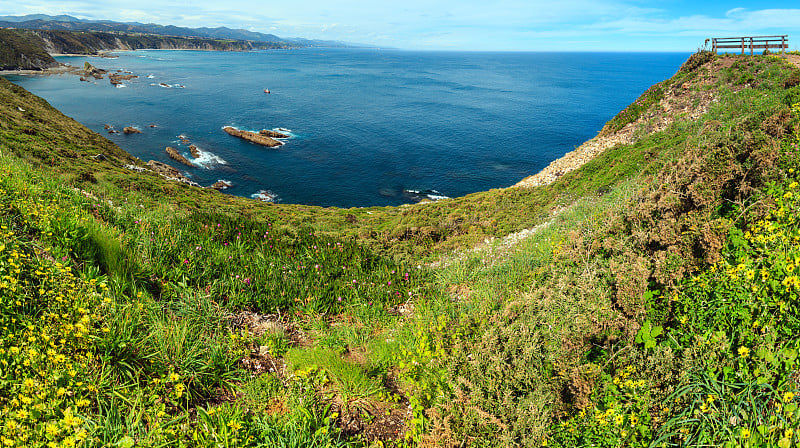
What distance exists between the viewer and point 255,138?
54.7 meters

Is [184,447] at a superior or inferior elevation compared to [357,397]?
superior

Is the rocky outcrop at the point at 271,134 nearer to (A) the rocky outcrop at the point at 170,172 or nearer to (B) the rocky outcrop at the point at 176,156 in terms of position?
(B) the rocky outcrop at the point at 176,156

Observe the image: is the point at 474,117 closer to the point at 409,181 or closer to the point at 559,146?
the point at 559,146

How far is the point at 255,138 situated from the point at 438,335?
185 feet

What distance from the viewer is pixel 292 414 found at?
11.9 feet

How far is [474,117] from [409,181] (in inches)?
1572

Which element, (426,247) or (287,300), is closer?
(287,300)

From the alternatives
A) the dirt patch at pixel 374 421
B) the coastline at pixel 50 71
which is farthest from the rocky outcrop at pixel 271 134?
the coastline at pixel 50 71

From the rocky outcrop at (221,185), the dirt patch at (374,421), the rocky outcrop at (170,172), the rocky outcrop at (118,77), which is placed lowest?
the rocky outcrop at (221,185)

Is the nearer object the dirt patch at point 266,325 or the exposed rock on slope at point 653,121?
the dirt patch at point 266,325

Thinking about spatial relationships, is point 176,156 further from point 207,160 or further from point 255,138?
point 255,138

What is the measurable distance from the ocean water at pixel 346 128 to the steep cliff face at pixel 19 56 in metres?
Result: 17.5

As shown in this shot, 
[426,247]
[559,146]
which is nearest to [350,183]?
[426,247]

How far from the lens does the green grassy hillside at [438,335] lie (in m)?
3.05
